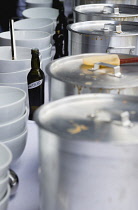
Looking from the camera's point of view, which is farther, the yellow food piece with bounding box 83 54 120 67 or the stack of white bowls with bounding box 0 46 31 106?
the stack of white bowls with bounding box 0 46 31 106

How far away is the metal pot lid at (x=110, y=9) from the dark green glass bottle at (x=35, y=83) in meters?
0.75

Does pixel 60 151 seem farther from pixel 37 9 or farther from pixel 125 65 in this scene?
pixel 37 9

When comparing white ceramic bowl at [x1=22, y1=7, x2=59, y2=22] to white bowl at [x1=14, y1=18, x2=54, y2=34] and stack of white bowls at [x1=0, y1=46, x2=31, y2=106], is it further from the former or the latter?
stack of white bowls at [x1=0, y1=46, x2=31, y2=106]

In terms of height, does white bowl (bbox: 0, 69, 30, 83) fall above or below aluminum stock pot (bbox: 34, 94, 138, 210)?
below

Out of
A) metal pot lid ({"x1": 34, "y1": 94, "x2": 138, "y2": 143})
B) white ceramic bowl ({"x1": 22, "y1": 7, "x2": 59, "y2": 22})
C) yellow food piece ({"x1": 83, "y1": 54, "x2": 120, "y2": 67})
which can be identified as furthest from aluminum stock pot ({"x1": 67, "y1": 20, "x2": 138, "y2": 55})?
white ceramic bowl ({"x1": 22, "y1": 7, "x2": 59, "y2": 22})

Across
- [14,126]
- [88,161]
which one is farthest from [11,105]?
[88,161]

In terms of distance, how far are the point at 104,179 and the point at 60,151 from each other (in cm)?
9

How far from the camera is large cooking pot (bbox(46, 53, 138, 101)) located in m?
1.10

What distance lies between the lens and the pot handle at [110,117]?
820 millimetres

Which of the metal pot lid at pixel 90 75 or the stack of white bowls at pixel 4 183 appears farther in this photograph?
the metal pot lid at pixel 90 75

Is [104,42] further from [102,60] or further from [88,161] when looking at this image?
[88,161]

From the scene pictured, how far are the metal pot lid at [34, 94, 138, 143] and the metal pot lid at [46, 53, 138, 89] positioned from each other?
0.16 m

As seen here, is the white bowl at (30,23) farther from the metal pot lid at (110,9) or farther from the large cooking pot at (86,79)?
the large cooking pot at (86,79)

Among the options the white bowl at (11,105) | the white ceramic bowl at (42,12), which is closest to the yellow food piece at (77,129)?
the white bowl at (11,105)
